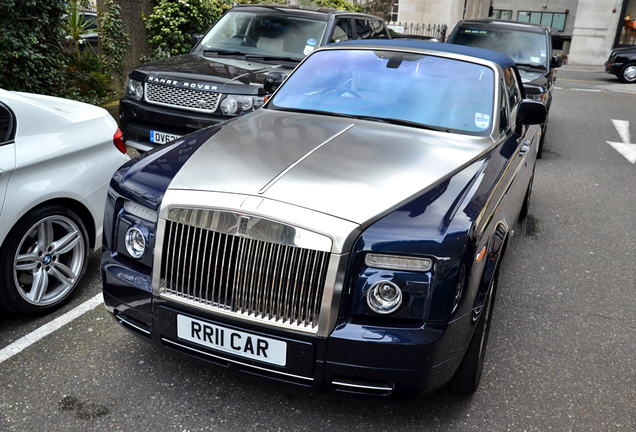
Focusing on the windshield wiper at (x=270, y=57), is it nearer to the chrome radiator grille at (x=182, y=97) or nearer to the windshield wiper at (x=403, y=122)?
the chrome radiator grille at (x=182, y=97)

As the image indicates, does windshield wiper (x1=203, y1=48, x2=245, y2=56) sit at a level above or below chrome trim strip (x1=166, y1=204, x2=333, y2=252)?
above

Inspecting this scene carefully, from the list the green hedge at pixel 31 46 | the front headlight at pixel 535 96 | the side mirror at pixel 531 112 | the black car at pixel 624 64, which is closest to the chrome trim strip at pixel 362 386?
the side mirror at pixel 531 112

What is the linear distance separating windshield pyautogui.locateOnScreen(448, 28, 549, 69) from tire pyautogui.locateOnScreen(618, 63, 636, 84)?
12.6 meters

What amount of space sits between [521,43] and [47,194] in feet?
27.0

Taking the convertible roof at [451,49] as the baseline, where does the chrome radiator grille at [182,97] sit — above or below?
below

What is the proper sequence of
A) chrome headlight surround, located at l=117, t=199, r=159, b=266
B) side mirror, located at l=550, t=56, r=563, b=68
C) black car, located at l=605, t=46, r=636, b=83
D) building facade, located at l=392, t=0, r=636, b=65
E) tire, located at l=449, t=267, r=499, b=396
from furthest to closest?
building facade, located at l=392, t=0, r=636, b=65 → black car, located at l=605, t=46, r=636, b=83 → side mirror, located at l=550, t=56, r=563, b=68 → tire, located at l=449, t=267, r=499, b=396 → chrome headlight surround, located at l=117, t=199, r=159, b=266

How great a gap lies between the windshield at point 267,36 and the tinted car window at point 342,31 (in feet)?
0.58

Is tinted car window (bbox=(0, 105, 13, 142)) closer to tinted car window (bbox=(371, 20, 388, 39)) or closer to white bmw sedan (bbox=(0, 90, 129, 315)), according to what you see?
white bmw sedan (bbox=(0, 90, 129, 315))

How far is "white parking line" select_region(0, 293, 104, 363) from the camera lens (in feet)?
10.5

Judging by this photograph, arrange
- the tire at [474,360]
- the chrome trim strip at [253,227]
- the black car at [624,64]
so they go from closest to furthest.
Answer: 1. the chrome trim strip at [253,227]
2. the tire at [474,360]
3. the black car at [624,64]

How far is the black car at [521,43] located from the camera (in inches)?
349

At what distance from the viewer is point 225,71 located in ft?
20.9

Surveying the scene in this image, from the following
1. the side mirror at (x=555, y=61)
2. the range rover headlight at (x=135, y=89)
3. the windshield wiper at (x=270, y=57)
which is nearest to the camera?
the range rover headlight at (x=135, y=89)

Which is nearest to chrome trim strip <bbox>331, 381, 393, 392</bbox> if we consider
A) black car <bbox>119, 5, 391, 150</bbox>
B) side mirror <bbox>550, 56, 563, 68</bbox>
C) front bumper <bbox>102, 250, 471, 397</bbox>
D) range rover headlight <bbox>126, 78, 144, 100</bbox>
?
front bumper <bbox>102, 250, 471, 397</bbox>
